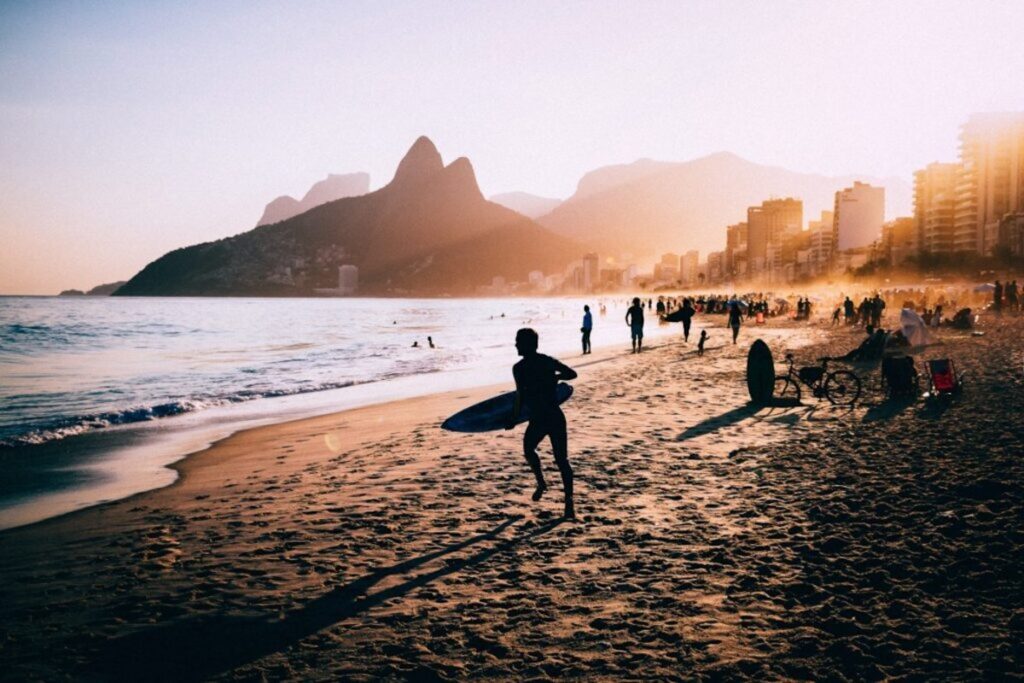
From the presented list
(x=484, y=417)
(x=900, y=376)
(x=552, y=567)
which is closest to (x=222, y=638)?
(x=552, y=567)

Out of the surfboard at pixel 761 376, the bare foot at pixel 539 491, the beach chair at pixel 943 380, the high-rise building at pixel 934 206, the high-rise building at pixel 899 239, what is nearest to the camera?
the bare foot at pixel 539 491

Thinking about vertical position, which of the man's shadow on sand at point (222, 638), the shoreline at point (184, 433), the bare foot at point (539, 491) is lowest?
the shoreline at point (184, 433)

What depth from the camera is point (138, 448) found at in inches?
489

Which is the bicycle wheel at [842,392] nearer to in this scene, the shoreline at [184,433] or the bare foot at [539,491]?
the shoreline at [184,433]

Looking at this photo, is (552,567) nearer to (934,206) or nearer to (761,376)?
(761,376)

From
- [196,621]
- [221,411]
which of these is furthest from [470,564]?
[221,411]

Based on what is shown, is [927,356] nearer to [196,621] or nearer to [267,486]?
[267,486]

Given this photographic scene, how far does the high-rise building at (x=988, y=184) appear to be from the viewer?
129750 millimetres

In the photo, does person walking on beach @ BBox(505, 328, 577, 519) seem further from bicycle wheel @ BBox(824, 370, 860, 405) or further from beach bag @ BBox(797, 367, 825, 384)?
bicycle wheel @ BBox(824, 370, 860, 405)

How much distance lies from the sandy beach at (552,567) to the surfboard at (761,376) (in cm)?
281

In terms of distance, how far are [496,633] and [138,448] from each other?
10.7 metres

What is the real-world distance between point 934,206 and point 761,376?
16679 centimetres

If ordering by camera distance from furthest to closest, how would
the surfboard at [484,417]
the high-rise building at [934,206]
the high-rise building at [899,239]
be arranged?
1. the high-rise building at [934,206]
2. the high-rise building at [899,239]
3. the surfboard at [484,417]

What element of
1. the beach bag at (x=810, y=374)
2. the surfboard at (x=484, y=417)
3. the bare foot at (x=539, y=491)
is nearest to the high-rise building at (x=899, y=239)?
the beach bag at (x=810, y=374)
